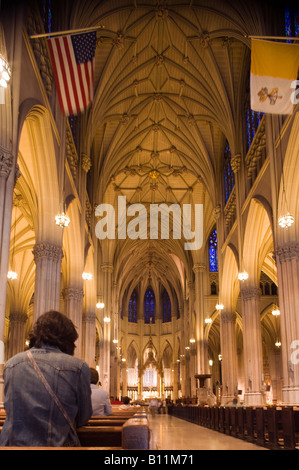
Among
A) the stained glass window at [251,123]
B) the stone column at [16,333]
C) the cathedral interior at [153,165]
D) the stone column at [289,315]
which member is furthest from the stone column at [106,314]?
the stone column at [289,315]

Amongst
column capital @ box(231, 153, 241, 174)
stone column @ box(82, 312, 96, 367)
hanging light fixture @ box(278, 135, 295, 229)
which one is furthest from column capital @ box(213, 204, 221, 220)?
hanging light fixture @ box(278, 135, 295, 229)

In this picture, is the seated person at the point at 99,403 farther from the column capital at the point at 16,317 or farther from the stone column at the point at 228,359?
the column capital at the point at 16,317

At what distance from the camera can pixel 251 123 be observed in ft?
73.7

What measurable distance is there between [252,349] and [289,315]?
6.40 meters

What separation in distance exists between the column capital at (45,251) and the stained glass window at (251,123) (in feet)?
35.5

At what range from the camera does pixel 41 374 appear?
277cm

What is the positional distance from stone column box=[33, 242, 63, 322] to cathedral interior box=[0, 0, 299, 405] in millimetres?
48

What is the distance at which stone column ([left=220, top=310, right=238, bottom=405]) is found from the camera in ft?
88.0

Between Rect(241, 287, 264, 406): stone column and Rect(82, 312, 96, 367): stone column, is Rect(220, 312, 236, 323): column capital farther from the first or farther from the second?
Rect(82, 312, 96, 367): stone column

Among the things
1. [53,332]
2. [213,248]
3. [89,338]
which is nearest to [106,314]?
[89,338]

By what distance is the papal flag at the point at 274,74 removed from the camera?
12352 millimetres

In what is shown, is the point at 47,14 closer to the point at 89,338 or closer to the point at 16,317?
the point at 89,338

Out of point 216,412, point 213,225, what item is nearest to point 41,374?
point 216,412

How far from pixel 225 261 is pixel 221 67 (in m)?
11.3
